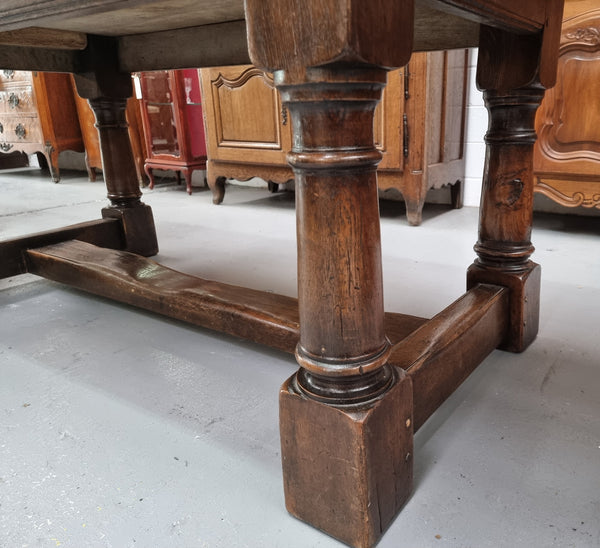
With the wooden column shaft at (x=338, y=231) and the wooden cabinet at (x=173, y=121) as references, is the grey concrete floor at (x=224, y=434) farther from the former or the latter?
the wooden cabinet at (x=173, y=121)

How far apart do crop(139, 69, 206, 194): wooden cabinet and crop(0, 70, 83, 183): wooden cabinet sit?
1.12 meters

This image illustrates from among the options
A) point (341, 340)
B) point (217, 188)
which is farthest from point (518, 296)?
point (217, 188)

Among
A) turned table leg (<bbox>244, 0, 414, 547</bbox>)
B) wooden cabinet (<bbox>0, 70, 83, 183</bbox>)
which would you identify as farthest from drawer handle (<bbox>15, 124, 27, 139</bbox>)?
turned table leg (<bbox>244, 0, 414, 547</bbox>)

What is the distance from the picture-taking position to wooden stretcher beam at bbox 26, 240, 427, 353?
111 cm

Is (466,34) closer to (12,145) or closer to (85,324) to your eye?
(85,324)

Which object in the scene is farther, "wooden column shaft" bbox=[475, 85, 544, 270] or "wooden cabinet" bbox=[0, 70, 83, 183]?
"wooden cabinet" bbox=[0, 70, 83, 183]

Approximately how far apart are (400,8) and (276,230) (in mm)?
1941

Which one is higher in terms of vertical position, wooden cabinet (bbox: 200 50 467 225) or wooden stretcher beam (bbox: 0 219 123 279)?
wooden cabinet (bbox: 200 50 467 225)

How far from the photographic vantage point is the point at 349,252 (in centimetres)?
62

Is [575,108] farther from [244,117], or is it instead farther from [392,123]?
[244,117]

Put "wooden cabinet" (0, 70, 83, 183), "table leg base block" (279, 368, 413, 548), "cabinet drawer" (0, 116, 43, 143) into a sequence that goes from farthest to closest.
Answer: "cabinet drawer" (0, 116, 43, 143)
"wooden cabinet" (0, 70, 83, 183)
"table leg base block" (279, 368, 413, 548)

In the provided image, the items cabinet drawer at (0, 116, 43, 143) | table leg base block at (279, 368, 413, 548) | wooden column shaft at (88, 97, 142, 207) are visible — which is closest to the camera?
table leg base block at (279, 368, 413, 548)

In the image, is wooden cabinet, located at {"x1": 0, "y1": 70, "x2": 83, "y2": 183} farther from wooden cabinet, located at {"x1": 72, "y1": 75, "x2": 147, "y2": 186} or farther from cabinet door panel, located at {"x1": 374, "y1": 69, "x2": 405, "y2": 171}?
cabinet door panel, located at {"x1": 374, "y1": 69, "x2": 405, "y2": 171}

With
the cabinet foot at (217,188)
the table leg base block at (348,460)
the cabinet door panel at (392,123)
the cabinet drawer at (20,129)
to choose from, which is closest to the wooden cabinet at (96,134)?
the cabinet drawer at (20,129)
